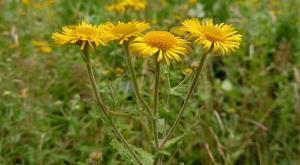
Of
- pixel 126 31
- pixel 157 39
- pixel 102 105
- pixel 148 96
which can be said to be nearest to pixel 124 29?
pixel 126 31

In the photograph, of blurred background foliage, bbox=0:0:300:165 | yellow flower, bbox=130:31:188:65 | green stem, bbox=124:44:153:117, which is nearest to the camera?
yellow flower, bbox=130:31:188:65

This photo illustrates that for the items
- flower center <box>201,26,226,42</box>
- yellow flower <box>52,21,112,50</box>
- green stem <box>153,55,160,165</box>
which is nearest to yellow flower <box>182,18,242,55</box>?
flower center <box>201,26,226,42</box>

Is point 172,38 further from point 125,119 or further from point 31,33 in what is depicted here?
point 31,33

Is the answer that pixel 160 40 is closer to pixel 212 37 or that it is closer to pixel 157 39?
pixel 157 39

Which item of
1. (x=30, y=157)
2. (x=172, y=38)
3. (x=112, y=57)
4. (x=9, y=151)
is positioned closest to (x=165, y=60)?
(x=172, y=38)

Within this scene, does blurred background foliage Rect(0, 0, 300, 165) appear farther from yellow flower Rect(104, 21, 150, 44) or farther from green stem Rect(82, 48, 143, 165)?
yellow flower Rect(104, 21, 150, 44)

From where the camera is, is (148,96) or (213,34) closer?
(213,34)
